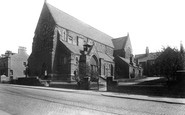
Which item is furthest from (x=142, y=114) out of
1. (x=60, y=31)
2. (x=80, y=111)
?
(x=60, y=31)

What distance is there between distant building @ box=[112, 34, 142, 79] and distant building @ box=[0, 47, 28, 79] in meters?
32.5

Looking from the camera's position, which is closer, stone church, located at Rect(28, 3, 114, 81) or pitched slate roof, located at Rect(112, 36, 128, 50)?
stone church, located at Rect(28, 3, 114, 81)

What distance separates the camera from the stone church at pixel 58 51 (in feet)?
105

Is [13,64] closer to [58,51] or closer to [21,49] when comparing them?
[21,49]

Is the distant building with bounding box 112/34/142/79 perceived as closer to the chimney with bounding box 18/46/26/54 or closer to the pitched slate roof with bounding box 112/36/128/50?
the pitched slate roof with bounding box 112/36/128/50

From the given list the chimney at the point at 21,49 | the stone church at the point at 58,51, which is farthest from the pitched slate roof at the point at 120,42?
the chimney at the point at 21,49

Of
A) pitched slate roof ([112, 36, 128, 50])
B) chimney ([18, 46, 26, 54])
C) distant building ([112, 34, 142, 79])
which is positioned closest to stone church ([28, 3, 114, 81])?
distant building ([112, 34, 142, 79])

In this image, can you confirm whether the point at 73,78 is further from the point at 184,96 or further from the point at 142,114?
the point at 142,114

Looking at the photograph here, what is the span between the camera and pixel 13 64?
53125mm

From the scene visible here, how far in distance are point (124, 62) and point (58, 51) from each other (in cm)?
2089

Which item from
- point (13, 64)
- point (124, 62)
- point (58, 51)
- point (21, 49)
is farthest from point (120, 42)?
point (13, 64)

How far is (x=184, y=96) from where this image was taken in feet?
46.4

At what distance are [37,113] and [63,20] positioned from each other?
32.4 metres

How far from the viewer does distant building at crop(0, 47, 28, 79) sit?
52.0 m
